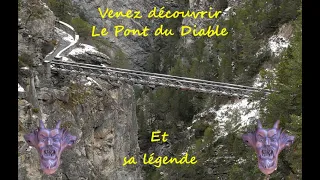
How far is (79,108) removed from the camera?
26.5m

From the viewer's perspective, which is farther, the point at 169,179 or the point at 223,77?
the point at 223,77

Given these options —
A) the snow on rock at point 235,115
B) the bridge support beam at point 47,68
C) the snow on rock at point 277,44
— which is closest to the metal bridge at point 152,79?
the snow on rock at point 235,115

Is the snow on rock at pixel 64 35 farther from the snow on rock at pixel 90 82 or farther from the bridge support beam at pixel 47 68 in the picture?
the bridge support beam at pixel 47 68

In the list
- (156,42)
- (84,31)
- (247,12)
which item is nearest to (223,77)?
(247,12)

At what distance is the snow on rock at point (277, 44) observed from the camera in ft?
126

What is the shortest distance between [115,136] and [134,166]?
380 cm

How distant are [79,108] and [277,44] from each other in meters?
20.8

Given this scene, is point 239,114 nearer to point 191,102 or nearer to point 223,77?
point 223,77

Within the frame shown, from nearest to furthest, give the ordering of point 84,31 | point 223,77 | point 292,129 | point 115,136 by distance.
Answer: point 292,129
point 115,136
point 223,77
point 84,31

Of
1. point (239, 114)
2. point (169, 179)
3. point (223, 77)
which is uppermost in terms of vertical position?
point (223, 77)

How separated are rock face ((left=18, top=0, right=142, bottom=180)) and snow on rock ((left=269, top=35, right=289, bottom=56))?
1356 centimetres

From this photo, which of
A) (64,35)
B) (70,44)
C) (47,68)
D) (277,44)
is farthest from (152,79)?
(277,44)

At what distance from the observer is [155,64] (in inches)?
3164

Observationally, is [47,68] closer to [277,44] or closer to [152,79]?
[152,79]
